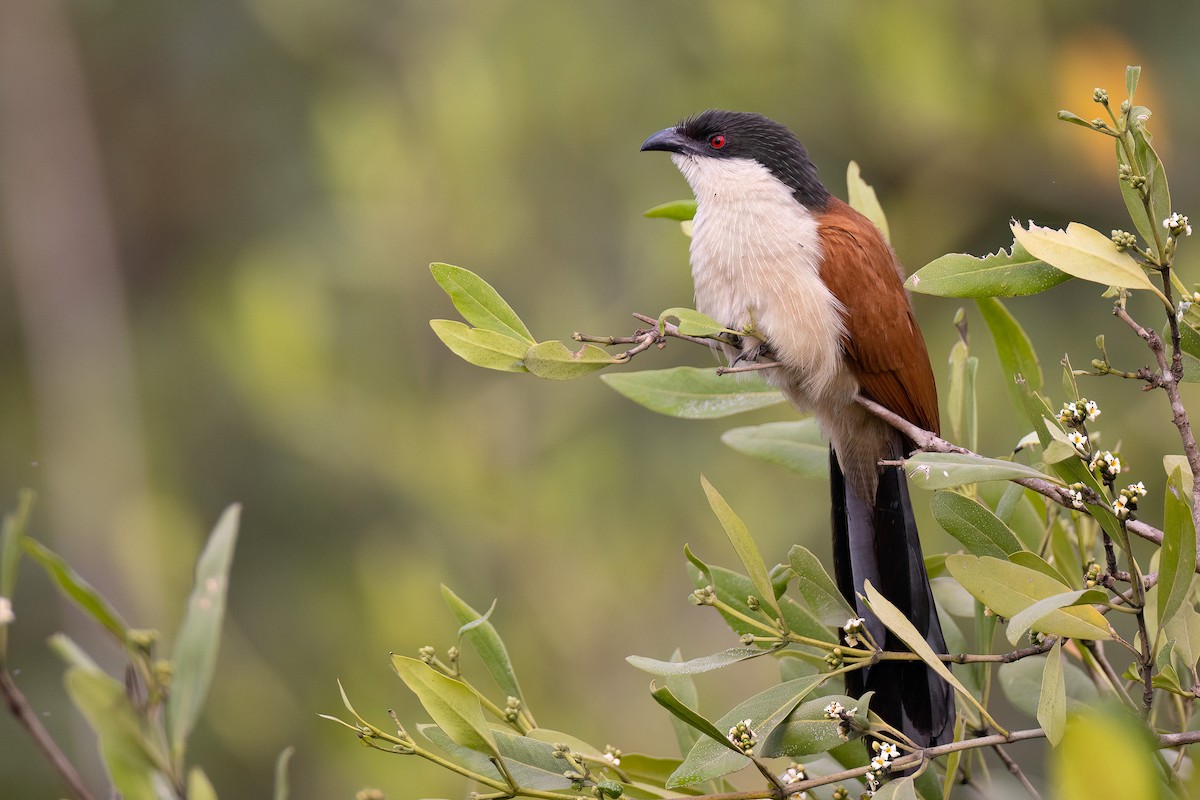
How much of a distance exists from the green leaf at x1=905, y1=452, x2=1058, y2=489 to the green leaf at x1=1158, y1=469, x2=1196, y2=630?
11 centimetres

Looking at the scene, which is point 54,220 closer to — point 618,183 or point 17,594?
point 17,594

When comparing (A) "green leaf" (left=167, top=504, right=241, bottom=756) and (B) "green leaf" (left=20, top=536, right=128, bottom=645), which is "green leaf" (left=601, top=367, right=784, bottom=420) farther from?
(B) "green leaf" (left=20, top=536, right=128, bottom=645)

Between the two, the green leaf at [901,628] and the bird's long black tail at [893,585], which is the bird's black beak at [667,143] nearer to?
the bird's long black tail at [893,585]

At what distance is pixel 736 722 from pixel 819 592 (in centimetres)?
18

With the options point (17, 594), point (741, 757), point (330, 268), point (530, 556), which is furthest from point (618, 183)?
point (17, 594)

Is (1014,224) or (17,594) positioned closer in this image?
(1014,224)

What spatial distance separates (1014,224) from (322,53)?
414 centimetres

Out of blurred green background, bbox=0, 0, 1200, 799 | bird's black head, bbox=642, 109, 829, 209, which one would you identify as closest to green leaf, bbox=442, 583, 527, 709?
bird's black head, bbox=642, 109, 829, 209

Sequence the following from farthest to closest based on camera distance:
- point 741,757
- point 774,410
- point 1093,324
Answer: point 1093,324, point 774,410, point 741,757

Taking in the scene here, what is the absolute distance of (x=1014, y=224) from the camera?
1.14m

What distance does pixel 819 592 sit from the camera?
1282mm

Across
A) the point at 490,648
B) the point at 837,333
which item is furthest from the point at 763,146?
the point at 490,648

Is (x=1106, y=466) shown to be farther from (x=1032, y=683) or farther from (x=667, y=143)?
(x=667, y=143)

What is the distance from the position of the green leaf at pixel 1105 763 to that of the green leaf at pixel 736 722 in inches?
21.4
